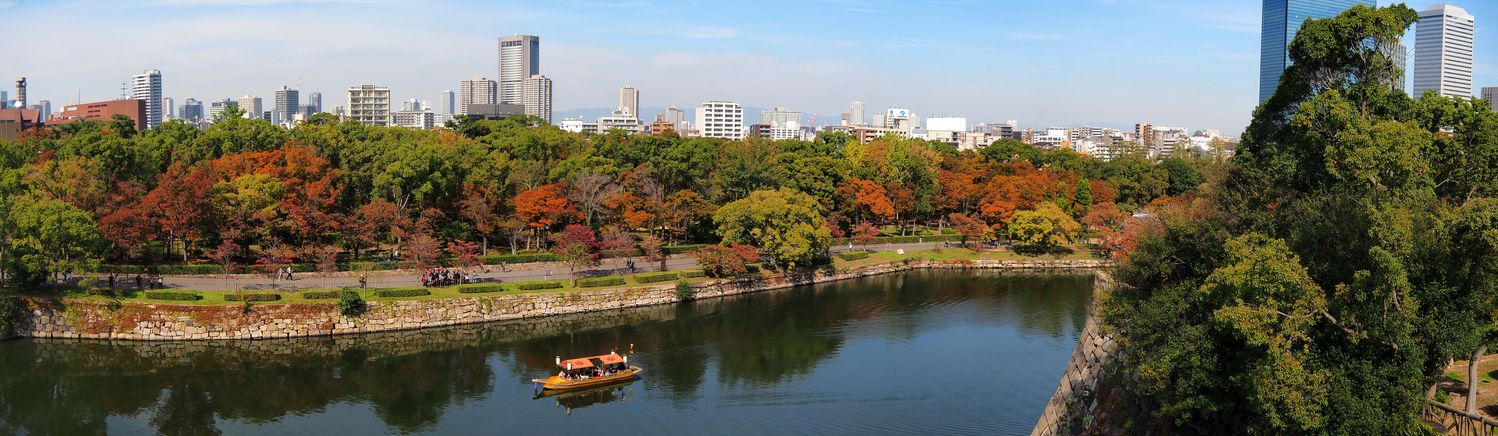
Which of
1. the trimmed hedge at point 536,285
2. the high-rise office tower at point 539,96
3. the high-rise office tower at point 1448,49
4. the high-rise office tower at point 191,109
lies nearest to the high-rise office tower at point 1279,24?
the high-rise office tower at point 1448,49

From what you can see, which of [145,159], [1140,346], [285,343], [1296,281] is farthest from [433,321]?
[1296,281]

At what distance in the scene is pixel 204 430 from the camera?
20188 millimetres

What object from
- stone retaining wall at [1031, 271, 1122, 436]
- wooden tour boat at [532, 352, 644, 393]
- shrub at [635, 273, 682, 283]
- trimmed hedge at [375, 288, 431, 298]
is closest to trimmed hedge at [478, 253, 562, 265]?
shrub at [635, 273, 682, 283]

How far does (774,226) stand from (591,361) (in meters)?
13.9

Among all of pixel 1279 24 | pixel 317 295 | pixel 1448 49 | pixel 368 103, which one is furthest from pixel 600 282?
pixel 368 103

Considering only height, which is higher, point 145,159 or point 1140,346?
point 145,159

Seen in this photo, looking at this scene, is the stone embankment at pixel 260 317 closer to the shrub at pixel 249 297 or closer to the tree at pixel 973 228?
the shrub at pixel 249 297

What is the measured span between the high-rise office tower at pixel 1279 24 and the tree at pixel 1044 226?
195ft

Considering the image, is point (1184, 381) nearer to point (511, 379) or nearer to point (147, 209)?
point (511, 379)

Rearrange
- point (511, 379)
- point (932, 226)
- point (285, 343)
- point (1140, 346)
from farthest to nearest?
1. point (932, 226)
2. point (285, 343)
3. point (511, 379)
4. point (1140, 346)

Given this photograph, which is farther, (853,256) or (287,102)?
(287,102)

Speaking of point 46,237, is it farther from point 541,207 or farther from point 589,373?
point 589,373

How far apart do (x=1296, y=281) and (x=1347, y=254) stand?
1.51m

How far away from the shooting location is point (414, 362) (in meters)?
25.7
